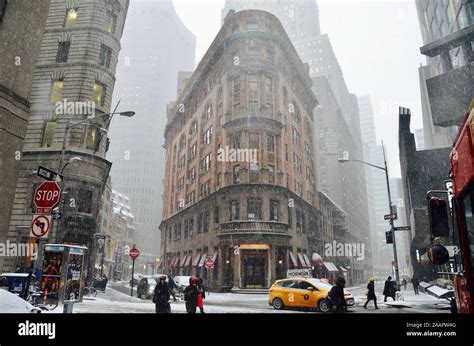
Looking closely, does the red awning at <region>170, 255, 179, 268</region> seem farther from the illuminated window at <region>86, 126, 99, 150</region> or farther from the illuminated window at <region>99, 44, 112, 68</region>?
the illuminated window at <region>99, 44, 112, 68</region>

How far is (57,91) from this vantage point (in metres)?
20.5

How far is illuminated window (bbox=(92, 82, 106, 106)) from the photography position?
20891mm

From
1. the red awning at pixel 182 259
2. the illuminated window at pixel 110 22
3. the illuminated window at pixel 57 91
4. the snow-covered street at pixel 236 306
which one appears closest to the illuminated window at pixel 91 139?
the illuminated window at pixel 57 91

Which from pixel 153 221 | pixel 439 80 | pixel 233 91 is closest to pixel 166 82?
pixel 233 91

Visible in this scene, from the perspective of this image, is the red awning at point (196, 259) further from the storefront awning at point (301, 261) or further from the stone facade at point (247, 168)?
the storefront awning at point (301, 261)

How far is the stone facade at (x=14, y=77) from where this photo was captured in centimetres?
956

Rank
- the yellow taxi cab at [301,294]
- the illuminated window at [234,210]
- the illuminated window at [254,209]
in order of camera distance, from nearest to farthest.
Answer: the yellow taxi cab at [301,294] → the illuminated window at [254,209] → the illuminated window at [234,210]

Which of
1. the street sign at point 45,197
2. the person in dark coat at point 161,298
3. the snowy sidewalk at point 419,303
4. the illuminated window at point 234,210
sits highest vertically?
the illuminated window at point 234,210

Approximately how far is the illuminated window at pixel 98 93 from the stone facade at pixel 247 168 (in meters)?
15.9

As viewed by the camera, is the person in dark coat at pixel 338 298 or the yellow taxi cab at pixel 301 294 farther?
the yellow taxi cab at pixel 301 294

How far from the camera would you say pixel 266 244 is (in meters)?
31.0

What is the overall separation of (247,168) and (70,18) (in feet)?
65.9
